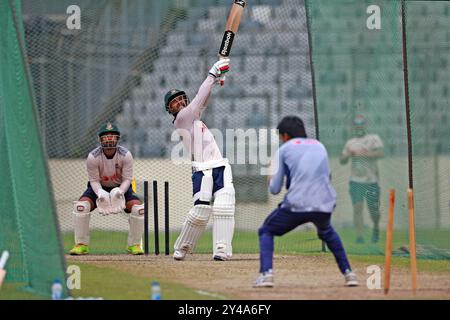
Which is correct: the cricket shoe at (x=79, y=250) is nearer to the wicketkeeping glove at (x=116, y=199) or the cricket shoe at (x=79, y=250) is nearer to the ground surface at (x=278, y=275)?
the ground surface at (x=278, y=275)

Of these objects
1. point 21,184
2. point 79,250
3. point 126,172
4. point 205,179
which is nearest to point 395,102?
point 205,179

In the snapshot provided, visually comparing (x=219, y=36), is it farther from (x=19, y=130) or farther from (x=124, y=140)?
(x=19, y=130)

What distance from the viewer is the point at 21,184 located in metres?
10.0

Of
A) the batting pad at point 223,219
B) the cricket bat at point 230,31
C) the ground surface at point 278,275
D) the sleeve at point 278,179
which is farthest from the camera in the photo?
the cricket bat at point 230,31

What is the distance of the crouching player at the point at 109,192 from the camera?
526 inches

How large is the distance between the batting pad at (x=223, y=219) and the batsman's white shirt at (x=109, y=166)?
5.09ft

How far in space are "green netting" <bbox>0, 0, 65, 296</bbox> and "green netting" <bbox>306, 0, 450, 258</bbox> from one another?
12.8ft

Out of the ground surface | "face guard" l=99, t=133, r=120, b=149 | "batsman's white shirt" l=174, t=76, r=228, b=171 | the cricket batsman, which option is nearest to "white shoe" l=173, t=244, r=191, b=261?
the cricket batsman

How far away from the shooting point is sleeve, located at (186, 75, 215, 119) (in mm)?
12383

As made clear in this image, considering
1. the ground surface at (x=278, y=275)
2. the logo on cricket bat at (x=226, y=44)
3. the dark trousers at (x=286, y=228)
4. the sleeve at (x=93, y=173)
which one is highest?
the logo on cricket bat at (x=226, y=44)

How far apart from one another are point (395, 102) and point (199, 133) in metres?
2.30

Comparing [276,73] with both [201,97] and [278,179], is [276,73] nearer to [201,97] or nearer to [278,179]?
[201,97]

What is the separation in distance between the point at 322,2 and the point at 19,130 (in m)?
4.78

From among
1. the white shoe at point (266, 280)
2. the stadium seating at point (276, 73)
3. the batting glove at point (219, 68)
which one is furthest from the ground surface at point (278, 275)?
the batting glove at point (219, 68)
